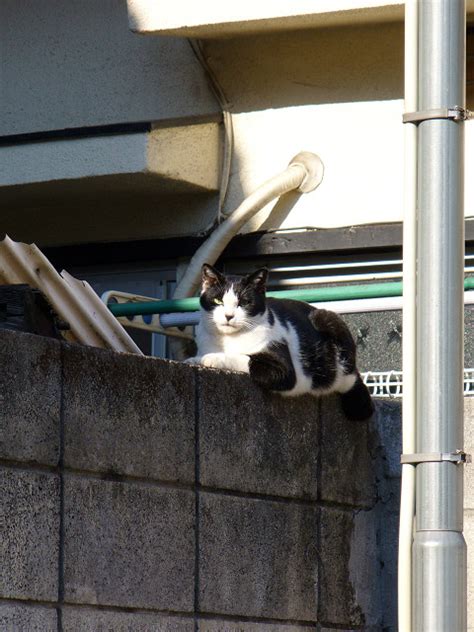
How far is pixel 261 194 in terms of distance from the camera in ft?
21.5

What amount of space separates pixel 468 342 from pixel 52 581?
3543mm

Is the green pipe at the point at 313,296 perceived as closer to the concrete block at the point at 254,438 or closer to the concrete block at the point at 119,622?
the concrete block at the point at 254,438

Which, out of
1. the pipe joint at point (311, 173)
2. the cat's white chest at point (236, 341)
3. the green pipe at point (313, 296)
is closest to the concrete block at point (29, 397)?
the cat's white chest at point (236, 341)

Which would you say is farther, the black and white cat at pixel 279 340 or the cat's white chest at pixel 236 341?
the cat's white chest at pixel 236 341

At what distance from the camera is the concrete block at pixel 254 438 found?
12.9 ft

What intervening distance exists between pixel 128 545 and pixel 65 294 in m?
1.28

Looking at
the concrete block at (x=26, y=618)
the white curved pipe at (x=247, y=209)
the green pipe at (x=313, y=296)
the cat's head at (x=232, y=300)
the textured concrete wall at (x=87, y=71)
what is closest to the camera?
the concrete block at (x=26, y=618)

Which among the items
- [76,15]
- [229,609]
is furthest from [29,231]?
[229,609]

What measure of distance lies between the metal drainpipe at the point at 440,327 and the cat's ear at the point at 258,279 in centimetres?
229

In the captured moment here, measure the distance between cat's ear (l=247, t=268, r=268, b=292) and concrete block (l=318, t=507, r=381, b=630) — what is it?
0.90m

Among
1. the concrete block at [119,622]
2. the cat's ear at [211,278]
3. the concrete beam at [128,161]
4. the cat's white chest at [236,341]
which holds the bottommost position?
the concrete block at [119,622]

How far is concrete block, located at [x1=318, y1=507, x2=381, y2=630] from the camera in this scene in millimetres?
4391

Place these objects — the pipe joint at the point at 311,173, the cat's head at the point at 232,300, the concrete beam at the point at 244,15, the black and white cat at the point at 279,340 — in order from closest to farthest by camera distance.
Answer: the black and white cat at the point at 279,340 < the cat's head at the point at 232,300 < the concrete beam at the point at 244,15 < the pipe joint at the point at 311,173

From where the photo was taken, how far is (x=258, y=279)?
4844 millimetres
